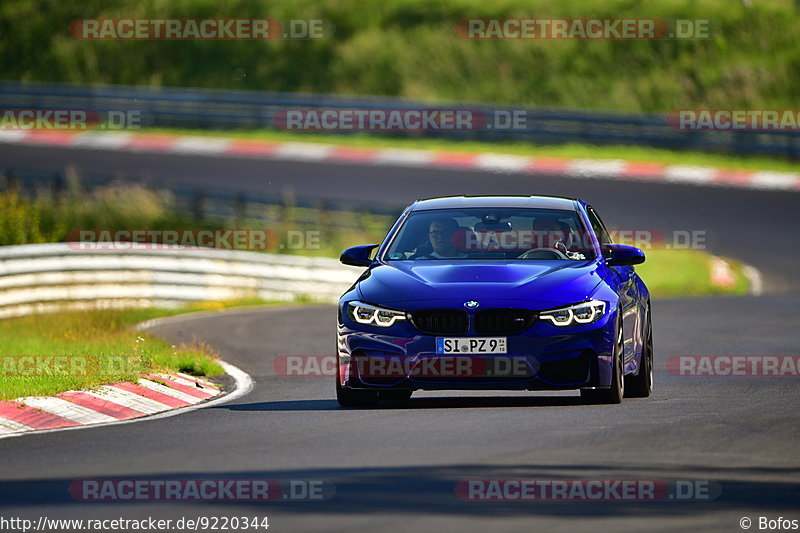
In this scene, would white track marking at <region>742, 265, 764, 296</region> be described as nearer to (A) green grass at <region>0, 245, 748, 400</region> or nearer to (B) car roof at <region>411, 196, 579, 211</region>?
(A) green grass at <region>0, 245, 748, 400</region>

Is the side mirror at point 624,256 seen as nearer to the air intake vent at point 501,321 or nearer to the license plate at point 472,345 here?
the air intake vent at point 501,321

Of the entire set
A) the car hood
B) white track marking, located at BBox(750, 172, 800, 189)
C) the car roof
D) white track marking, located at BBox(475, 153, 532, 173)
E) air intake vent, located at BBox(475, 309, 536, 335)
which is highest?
white track marking, located at BBox(475, 153, 532, 173)

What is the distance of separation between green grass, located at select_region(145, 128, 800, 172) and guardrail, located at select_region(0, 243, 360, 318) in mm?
14009

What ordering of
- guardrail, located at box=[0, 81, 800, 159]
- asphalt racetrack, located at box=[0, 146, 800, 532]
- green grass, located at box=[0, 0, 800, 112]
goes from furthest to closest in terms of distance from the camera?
green grass, located at box=[0, 0, 800, 112] → guardrail, located at box=[0, 81, 800, 159] → asphalt racetrack, located at box=[0, 146, 800, 532]

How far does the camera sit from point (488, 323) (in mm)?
10930

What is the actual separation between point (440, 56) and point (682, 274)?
66.8 feet

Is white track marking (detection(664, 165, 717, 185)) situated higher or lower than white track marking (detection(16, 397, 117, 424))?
higher

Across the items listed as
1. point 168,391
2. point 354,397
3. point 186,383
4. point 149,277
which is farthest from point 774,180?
point 354,397

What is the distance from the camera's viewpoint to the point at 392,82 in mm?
46500

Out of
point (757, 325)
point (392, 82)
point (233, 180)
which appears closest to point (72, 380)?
point (757, 325)

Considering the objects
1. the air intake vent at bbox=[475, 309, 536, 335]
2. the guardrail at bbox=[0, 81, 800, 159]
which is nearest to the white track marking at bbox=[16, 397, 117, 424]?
the air intake vent at bbox=[475, 309, 536, 335]

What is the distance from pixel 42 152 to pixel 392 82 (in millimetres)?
11532

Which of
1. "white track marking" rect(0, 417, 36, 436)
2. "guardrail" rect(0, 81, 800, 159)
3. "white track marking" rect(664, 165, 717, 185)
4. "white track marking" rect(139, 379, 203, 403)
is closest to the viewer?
"white track marking" rect(0, 417, 36, 436)

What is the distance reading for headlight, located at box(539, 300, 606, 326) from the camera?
1091 centimetres
